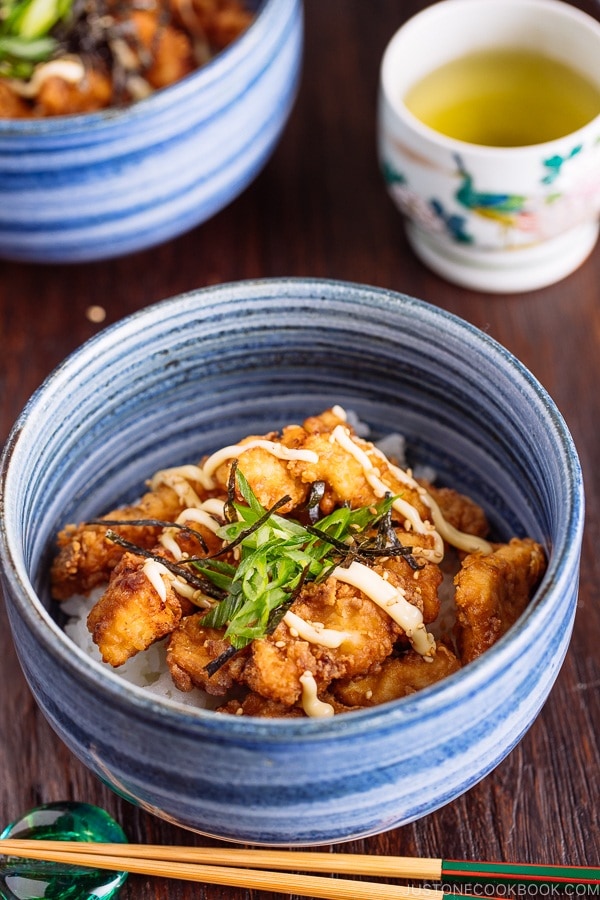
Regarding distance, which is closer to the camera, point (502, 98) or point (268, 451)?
point (268, 451)

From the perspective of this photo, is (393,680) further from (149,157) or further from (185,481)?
(149,157)

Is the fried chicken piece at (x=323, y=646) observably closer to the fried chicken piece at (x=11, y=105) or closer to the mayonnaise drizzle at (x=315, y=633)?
the mayonnaise drizzle at (x=315, y=633)

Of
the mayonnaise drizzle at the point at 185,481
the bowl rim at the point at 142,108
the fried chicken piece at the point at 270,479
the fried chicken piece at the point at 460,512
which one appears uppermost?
the bowl rim at the point at 142,108

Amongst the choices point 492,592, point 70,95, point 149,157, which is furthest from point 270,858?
point 70,95

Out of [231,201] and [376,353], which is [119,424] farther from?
[231,201]

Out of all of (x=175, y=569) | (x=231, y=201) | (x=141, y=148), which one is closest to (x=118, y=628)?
(x=175, y=569)

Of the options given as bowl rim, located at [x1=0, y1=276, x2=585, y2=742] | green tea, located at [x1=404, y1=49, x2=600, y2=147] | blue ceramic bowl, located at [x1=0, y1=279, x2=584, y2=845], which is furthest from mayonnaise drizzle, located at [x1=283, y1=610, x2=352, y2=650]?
green tea, located at [x1=404, y1=49, x2=600, y2=147]

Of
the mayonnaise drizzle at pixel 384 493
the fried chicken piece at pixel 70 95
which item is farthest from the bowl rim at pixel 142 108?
the mayonnaise drizzle at pixel 384 493
